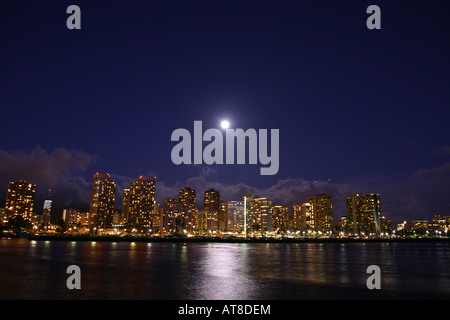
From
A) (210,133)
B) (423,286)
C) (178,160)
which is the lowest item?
(423,286)

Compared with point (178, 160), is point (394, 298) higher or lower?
lower

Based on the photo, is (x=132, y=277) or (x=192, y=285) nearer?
(x=192, y=285)

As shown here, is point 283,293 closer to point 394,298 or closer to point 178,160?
point 394,298
